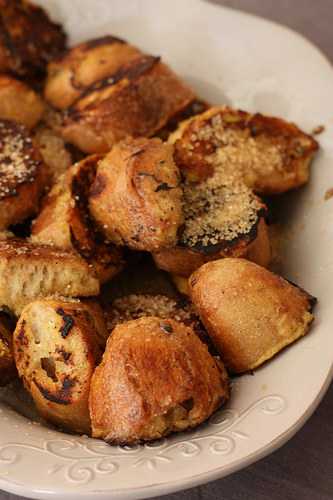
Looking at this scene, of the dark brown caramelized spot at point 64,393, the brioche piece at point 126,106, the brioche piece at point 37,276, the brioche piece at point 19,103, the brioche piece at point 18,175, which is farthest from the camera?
the brioche piece at point 19,103

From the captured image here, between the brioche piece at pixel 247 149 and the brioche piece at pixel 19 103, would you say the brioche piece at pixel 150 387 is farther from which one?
the brioche piece at pixel 19 103

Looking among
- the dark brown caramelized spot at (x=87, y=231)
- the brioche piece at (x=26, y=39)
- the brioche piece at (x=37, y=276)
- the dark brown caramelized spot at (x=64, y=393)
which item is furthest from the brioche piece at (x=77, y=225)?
the brioche piece at (x=26, y=39)

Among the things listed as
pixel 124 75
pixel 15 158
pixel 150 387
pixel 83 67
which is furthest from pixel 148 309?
pixel 83 67

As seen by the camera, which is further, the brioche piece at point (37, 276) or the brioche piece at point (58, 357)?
the brioche piece at point (37, 276)

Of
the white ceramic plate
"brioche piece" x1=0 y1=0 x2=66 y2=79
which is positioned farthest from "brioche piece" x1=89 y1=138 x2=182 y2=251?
"brioche piece" x1=0 y1=0 x2=66 y2=79

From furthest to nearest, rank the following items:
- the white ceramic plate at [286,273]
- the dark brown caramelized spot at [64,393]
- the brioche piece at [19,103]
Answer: the brioche piece at [19,103] < the dark brown caramelized spot at [64,393] < the white ceramic plate at [286,273]

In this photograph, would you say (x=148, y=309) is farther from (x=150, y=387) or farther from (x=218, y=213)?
(x=150, y=387)

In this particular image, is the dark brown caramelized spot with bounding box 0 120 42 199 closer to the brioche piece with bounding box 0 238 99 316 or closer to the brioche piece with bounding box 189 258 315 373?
the brioche piece with bounding box 0 238 99 316
